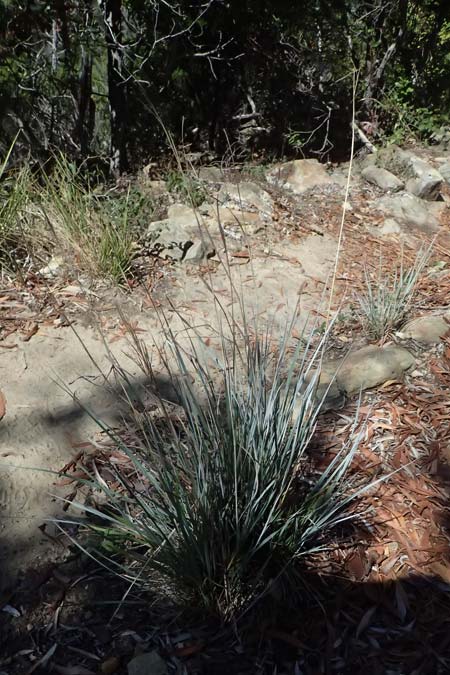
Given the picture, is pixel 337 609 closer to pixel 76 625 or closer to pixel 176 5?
pixel 76 625

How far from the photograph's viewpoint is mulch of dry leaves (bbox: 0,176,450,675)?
72.2 inches

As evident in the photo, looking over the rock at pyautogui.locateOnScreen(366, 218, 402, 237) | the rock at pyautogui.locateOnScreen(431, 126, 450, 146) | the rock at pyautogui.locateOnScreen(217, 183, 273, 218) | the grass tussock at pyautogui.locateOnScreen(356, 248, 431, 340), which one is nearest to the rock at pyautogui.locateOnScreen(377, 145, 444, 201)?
the rock at pyautogui.locateOnScreen(431, 126, 450, 146)

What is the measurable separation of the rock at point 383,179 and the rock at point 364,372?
2899 millimetres

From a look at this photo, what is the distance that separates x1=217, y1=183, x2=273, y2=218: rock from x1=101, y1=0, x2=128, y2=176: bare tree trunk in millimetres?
1099

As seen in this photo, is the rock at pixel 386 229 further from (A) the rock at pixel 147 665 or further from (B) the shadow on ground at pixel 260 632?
(A) the rock at pixel 147 665

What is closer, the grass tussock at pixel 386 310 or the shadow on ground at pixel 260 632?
the shadow on ground at pixel 260 632

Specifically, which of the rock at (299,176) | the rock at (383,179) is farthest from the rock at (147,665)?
the rock at (383,179)

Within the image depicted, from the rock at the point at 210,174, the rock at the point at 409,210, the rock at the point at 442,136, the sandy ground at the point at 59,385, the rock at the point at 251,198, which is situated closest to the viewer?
the sandy ground at the point at 59,385

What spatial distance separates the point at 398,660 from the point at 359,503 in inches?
21.9

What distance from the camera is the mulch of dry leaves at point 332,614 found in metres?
1.83

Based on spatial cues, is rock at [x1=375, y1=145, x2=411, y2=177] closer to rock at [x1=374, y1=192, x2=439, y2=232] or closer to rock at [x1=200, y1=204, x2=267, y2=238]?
rock at [x1=374, y1=192, x2=439, y2=232]

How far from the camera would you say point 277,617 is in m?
1.92

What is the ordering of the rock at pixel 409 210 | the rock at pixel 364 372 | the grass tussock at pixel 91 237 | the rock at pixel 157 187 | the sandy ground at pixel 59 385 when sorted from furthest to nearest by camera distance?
the rock at pixel 409 210 → the rock at pixel 157 187 → the grass tussock at pixel 91 237 → the rock at pixel 364 372 → the sandy ground at pixel 59 385

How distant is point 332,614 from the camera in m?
1.93
